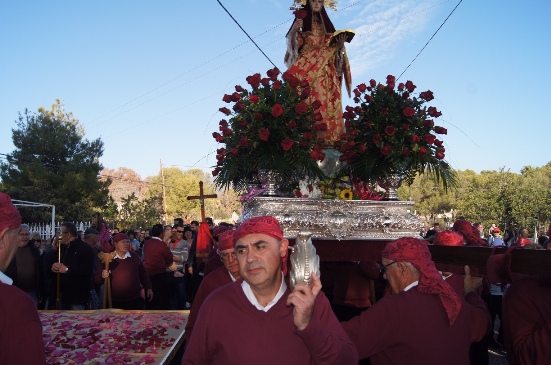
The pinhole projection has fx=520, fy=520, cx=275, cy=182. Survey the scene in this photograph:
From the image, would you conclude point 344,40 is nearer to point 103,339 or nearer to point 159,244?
point 103,339

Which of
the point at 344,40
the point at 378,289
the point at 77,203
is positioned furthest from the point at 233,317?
the point at 77,203

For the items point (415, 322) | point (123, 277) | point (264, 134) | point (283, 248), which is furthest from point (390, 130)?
point (123, 277)

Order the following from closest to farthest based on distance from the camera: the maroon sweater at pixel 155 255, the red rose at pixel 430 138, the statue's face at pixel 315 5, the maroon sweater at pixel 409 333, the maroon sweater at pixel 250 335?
the maroon sweater at pixel 250 335, the maroon sweater at pixel 409 333, the red rose at pixel 430 138, the statue's face at pixel 315 5, the maroon sweater at pixel 155 255

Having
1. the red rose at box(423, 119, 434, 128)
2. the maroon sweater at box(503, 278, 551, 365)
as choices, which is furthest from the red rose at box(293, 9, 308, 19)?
the maroon sweater at box(503, 278, 551, 365)

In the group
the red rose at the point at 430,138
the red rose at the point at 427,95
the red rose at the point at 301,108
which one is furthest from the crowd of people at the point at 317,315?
the red rose at the point at 427,95

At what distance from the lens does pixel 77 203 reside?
88.1 ft

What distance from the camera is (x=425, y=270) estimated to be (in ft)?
10.5

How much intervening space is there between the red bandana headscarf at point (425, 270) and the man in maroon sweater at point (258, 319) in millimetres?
804

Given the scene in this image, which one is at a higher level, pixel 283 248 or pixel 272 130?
pixel 272 130

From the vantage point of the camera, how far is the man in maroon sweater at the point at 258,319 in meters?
2.48

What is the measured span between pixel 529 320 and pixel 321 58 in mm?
3977

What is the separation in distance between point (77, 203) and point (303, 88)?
23.9 metres

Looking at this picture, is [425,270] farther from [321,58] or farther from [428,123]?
[321,58]

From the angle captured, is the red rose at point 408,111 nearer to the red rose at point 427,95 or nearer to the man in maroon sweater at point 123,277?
the red rose at point 427,95
